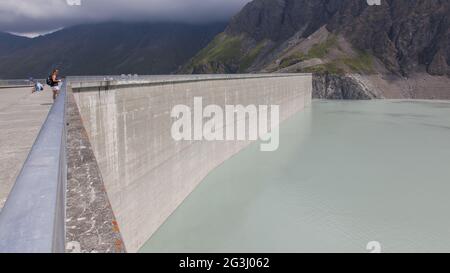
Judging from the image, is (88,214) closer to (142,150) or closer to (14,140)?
(14,140)

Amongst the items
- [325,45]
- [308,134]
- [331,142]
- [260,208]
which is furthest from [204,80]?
[325,45]

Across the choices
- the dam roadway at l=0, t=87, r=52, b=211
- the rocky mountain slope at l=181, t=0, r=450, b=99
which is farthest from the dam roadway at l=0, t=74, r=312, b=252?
the rocky mountain slope at l=181, t=0, r=450, b=99

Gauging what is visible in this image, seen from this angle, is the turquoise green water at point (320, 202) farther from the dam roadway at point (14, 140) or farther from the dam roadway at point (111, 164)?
the dam roadway at point (14, 140)

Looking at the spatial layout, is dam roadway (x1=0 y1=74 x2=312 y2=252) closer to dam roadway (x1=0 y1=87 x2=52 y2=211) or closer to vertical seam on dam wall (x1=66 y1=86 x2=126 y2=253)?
vertical seam on dam wall (x1=66 y1=86 x2=126 y2=253)

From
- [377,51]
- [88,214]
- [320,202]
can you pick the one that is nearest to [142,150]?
[320,202]

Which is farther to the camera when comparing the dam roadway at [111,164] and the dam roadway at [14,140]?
the dam roadway at [14,140]

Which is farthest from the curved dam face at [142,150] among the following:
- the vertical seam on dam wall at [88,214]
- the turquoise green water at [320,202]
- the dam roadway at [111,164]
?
the vertical seam on dam wall at [88,214]

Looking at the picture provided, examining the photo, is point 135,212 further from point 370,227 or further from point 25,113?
point 370,227
